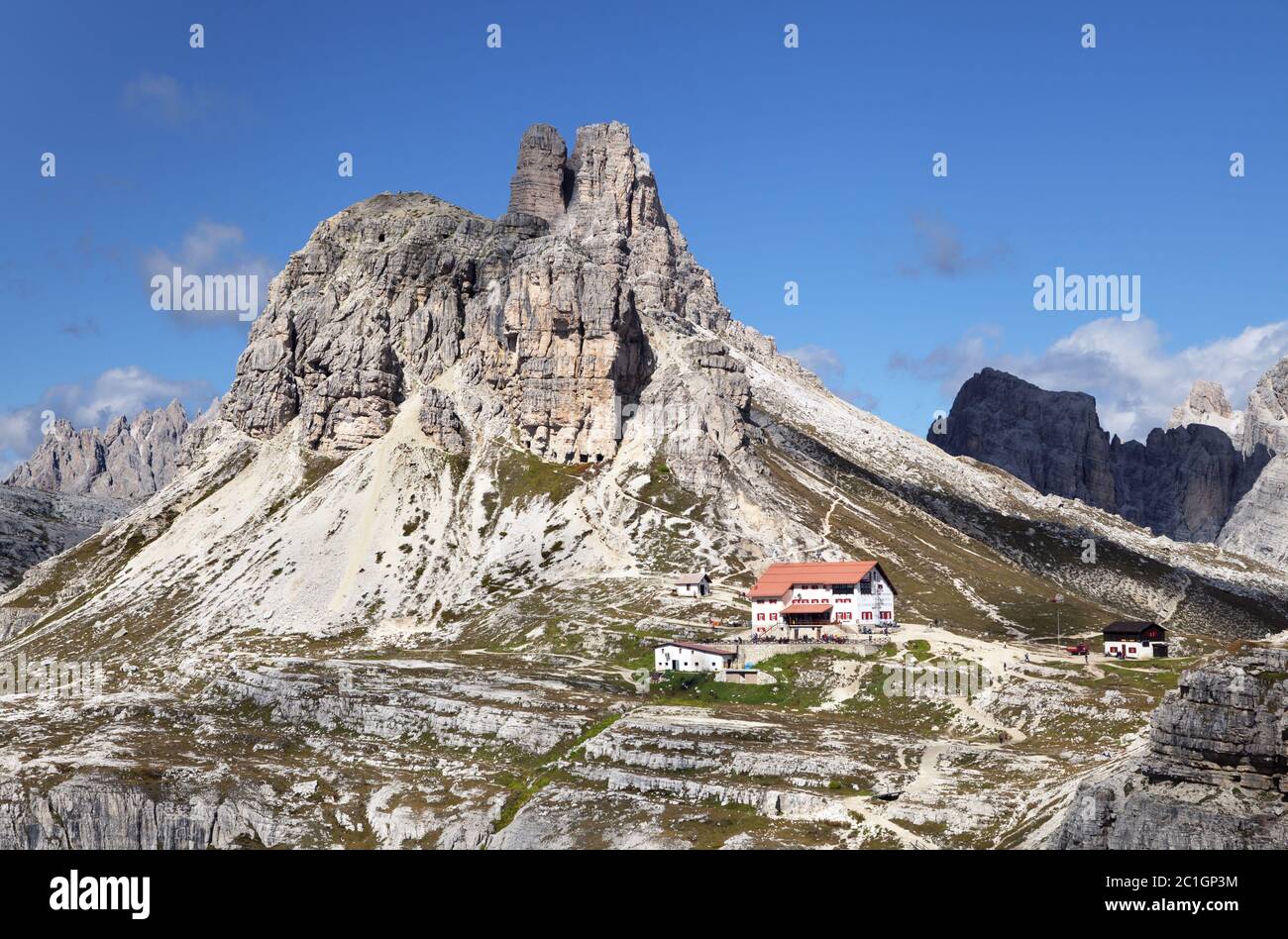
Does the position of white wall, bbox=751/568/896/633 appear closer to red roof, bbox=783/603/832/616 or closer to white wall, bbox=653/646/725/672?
red roof, bbox=783/603/832/616

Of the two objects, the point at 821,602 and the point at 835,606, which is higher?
the point at 821,602

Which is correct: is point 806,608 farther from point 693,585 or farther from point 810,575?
point 693,585

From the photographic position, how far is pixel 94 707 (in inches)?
6496

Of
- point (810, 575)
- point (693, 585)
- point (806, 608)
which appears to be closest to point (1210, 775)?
point (806, 608)

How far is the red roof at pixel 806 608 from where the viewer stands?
16862cm

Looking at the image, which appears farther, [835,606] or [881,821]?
[835,606]

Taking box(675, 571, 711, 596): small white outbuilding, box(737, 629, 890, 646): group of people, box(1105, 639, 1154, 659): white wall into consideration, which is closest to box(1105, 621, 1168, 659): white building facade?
box(1105, 639, 1154, 659): white wall

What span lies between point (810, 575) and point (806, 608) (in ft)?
16.4

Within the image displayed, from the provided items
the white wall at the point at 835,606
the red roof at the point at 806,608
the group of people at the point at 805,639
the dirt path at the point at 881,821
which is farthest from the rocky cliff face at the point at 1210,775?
the red roof at the point at 806,608

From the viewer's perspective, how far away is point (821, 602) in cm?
16925
